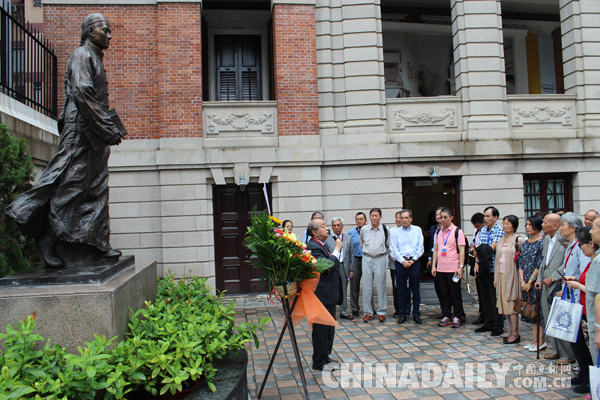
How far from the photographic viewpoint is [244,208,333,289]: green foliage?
4.48 m

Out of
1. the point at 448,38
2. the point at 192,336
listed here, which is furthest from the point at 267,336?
the point at 448,38

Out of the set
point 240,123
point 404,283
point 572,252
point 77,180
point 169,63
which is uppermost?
point 169,63

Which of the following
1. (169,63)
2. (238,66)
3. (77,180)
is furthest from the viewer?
(238,66)

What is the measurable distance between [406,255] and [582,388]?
369cm

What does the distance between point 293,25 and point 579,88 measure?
25.7 feet

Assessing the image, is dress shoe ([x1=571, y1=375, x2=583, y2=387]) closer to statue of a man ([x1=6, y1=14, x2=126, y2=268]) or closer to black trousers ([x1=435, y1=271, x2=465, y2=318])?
black trousers ([x1=435, y1=271, x2=465, y2=318])

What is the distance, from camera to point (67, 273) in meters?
4.09

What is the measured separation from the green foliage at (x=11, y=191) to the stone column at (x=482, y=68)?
9854 millimetres

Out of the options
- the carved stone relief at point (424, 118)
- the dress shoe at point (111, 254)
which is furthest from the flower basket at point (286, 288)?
the carved stone relief at point (424, 118)

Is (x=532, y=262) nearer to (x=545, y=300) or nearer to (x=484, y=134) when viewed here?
(x=545, y=300)

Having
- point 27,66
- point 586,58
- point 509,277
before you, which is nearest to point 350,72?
point 586,58

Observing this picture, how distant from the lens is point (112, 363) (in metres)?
3.24

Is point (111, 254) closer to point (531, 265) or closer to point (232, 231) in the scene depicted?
point (531, 265)

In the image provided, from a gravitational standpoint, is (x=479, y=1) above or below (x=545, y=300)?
above
